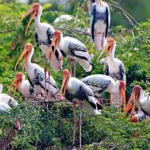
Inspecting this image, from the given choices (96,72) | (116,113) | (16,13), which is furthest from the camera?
(16,13)

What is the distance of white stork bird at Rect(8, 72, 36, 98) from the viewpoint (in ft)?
34.6

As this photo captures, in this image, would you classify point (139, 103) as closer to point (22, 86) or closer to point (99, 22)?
point (22, 86)

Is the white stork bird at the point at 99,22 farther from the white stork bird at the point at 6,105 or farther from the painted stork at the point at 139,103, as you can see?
the white stork bird at the point at 6,105

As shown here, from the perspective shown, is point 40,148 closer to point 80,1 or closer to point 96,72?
point 96,72

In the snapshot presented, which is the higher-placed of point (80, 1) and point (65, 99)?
point (80, 1)

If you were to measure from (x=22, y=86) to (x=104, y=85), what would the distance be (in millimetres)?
1067

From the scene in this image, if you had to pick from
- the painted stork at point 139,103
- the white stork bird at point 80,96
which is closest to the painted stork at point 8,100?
the white stork bird at point 80,96

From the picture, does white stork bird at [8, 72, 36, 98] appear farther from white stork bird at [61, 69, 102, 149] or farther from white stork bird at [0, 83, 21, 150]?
white stork bird at [61, 69, 102, 149]

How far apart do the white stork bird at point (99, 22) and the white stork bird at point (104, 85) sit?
1594 millimetres

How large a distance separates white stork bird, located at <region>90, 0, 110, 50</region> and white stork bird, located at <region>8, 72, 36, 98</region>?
1806mm

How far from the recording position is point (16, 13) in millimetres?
14938

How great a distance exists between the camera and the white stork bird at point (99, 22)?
12219 mm

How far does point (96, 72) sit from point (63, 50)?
1335mm

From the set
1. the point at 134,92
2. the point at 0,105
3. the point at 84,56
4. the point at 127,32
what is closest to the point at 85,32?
the point at 127,32
